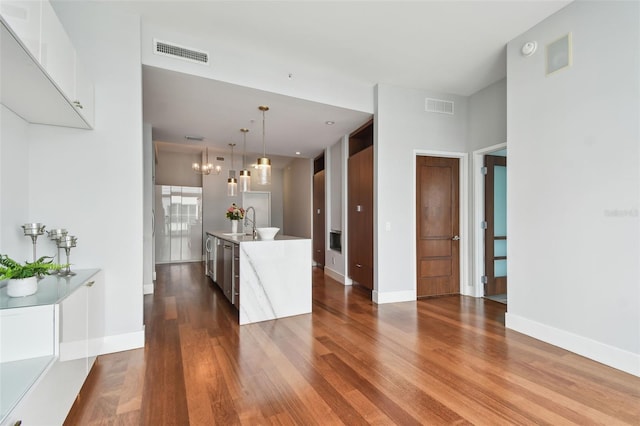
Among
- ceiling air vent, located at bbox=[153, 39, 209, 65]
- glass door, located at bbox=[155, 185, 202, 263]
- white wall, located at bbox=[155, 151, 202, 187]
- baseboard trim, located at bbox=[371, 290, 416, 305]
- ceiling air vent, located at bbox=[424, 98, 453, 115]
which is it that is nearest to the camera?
ceiling air vent, located at bbox=[153, 39, 209, 65]

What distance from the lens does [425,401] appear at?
6.34 ft

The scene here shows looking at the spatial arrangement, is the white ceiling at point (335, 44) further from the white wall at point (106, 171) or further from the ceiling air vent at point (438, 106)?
the white wall at point (106, 171)

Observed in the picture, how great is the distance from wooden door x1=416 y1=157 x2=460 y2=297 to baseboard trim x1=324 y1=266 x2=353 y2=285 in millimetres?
1353

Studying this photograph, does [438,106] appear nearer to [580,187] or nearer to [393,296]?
[580,187]

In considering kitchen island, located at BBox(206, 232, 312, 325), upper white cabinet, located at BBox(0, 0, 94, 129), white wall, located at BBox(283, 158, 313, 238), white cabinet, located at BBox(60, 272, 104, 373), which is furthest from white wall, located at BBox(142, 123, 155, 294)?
white wall, located at BBox(283, 158, 313, 238)

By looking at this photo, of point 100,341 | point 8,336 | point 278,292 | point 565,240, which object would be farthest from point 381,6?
point 100,341

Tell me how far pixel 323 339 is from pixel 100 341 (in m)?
2.00

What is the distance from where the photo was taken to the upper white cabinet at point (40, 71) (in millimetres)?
1431

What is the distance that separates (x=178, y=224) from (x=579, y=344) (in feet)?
27.6

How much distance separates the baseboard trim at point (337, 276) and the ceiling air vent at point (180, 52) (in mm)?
4069

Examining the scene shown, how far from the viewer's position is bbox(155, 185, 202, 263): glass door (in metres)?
7.92

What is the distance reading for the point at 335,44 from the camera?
10.8 ft

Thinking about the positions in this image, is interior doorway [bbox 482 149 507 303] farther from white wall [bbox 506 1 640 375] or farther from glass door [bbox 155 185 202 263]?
glass door [bbox 155 185 202 263]

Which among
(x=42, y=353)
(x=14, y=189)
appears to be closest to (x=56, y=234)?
(x=14, y=189)
